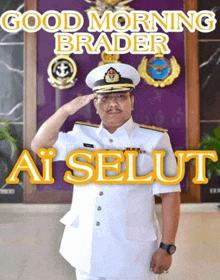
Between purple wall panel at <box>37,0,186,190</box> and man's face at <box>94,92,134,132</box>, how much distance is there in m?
3.17

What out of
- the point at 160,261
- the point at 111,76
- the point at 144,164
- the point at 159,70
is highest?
the point at 159,70

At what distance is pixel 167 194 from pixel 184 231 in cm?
226

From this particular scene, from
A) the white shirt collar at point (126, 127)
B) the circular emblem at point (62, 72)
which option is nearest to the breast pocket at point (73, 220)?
the white shirt collar at point (126, 127)

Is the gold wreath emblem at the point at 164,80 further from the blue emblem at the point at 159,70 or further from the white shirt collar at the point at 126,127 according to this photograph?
the white shirt collar at the point at 126,127

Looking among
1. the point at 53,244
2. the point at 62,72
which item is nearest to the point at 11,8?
the point at 62,72

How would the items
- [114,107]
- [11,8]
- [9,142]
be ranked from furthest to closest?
[11,8], [9,142], [114,107]

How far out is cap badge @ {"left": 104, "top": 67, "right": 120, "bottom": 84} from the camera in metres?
0.97

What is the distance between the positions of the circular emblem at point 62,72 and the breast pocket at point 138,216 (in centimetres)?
325

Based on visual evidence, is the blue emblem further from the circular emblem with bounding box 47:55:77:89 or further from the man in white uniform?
the man in white uniform

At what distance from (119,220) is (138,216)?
6 cm

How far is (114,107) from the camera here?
0.94m

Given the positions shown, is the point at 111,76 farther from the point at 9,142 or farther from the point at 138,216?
Answer: the point at 9,142

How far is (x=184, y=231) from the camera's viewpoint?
3066 mm

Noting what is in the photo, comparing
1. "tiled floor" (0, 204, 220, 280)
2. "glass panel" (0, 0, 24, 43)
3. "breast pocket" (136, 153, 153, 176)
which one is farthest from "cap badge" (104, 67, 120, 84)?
"glass panel" (0, 0, 24, 43)
